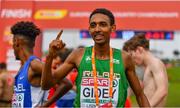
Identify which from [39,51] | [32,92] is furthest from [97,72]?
[39,51]

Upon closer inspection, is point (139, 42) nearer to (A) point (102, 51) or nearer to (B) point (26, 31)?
(B) point (26, 31)

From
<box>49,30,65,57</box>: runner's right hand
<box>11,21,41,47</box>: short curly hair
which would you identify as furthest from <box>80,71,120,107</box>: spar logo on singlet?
<box>11,21,41,47</box>: short curly hair

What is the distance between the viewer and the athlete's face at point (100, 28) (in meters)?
4.32

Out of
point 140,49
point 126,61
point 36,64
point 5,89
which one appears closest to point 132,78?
point 126,61

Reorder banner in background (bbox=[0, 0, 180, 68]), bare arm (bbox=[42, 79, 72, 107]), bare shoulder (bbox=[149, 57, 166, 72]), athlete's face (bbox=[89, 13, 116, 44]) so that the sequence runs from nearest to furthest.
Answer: athlete's face (bbox=[89, 13, 116, 44])
bare arm (bbox=[42, 79, 72, 107])
bare shoulder (bbox=[149, 57, 166, 72])
banner in background (bbox=[0, 0, 180, 68])

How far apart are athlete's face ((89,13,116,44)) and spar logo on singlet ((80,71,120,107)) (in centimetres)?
26

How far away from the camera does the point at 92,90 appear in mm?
4387

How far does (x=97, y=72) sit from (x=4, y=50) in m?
9.60

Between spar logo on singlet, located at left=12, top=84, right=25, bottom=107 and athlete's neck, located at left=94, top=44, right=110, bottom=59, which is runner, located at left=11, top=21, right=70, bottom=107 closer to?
spar logo on singlet, located at left=12, top=84, right=25, bottom=107

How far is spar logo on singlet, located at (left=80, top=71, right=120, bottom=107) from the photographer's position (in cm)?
439

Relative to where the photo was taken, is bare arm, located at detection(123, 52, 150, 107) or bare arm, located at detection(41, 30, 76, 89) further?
bare arm, located at detection(123, 52, 150, 107)

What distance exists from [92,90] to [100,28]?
0.46 m

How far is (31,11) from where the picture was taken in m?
13.8

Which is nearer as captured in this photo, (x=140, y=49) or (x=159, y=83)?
(x=159, y=83)
